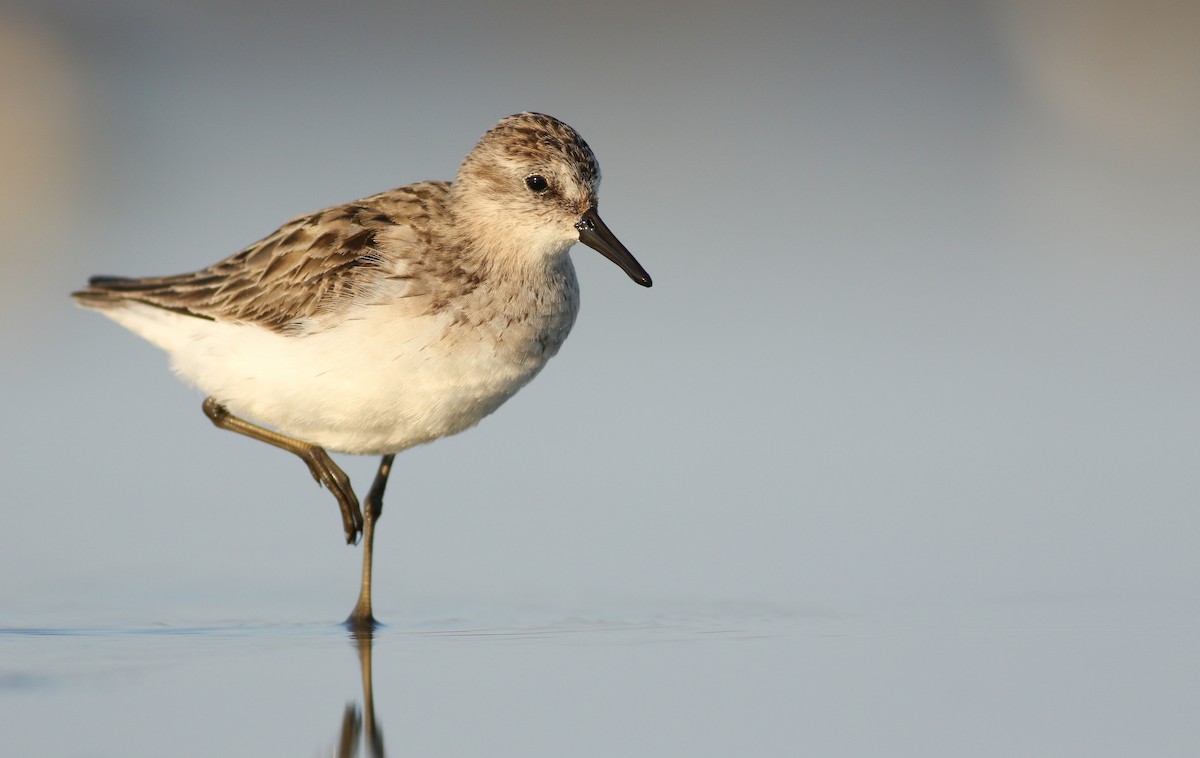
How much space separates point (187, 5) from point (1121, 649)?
10.1 m

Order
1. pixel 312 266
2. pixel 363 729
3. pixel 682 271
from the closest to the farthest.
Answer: pixel 363 729 → pixel 312 266 → pixel 682 271

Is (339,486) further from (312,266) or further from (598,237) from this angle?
(598,237)

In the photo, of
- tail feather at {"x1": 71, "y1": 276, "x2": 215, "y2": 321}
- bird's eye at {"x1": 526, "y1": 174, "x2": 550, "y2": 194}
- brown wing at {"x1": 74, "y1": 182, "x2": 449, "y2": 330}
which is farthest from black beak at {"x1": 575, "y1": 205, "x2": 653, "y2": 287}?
tail feather at {"x1": 71, "y1": 276, "x2": 215, "y2": 321}

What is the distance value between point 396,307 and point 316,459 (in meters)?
0.99

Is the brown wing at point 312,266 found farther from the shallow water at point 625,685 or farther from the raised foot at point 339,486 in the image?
the shallow water at point 625,685

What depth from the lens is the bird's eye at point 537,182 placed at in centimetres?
619

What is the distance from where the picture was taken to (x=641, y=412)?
27.4 ft

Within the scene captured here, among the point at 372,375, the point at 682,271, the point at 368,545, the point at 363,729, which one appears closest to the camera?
the point at 363,729

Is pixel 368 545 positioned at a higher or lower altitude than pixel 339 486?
lower

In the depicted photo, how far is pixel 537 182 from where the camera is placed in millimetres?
6199

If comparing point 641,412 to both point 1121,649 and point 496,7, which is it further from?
point 496,7

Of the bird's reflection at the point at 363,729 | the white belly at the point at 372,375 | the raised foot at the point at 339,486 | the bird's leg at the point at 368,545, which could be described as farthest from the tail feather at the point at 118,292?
the bird's reflection at the point at 363,729

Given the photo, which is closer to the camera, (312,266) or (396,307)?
(396,307)

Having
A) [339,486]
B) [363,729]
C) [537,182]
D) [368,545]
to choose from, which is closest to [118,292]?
[339,486]
